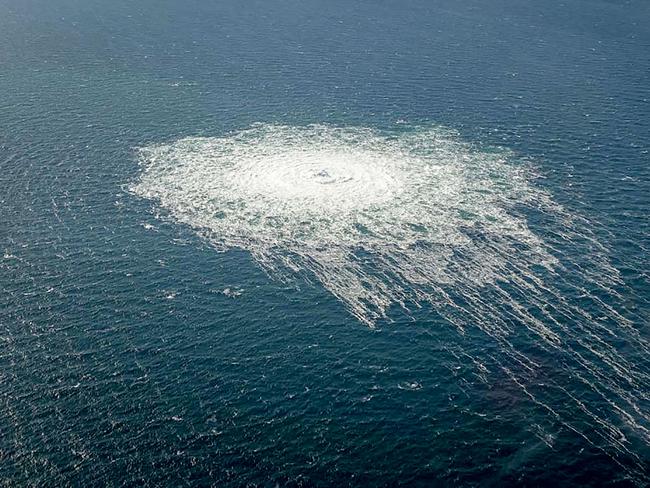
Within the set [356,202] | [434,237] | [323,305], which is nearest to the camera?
[323,305]

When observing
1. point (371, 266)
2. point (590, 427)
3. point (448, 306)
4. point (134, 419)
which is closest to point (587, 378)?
point (590, 427)

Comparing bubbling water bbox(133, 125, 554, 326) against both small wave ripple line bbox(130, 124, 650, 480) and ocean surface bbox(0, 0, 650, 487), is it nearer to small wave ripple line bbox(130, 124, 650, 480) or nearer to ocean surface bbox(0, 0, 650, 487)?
small wave ripple line bbox(130, 124, 650, 480)

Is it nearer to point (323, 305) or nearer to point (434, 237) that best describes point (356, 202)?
point (434, 237)

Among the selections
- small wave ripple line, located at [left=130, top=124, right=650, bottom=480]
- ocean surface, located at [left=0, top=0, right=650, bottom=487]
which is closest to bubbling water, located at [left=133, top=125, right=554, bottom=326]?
small wave ripple line, located at [left=130, top=124, right=650, bottom=480]

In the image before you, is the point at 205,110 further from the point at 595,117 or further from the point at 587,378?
the point at 587,378

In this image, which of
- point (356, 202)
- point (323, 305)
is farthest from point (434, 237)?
point (323, 305)
